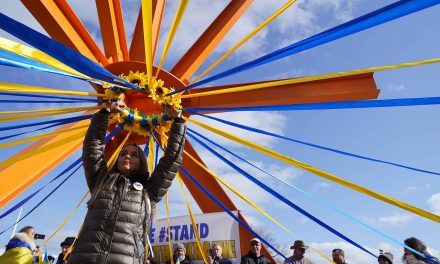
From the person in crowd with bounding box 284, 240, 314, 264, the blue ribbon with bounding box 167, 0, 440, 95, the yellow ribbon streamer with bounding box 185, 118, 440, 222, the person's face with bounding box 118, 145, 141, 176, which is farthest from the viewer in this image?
A: the person in crowd with bounding box 284, 240, 314, 264

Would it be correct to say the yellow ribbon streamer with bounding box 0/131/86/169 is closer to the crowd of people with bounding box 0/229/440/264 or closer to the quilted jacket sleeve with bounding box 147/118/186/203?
the crowd of people with bounding box 0/229/440/264

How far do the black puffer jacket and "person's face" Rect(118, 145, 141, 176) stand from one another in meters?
0.07

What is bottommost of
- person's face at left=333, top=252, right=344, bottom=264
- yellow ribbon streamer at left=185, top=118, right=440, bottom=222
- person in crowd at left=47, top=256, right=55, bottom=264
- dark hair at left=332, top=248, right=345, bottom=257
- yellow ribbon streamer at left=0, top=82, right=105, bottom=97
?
person in crowd at left=47, top=256, right=55, bottom=264

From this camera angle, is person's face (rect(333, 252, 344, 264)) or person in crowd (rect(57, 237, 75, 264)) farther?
person in crowd (rect(57, 237, 75, 264))

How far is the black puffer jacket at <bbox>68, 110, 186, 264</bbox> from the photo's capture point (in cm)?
218

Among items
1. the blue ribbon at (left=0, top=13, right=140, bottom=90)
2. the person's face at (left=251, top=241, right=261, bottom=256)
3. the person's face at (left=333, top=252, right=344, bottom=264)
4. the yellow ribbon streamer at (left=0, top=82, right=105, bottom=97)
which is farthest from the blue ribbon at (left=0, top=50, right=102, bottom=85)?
the person's face at (left=333, top=252, right=344, bottom=264)

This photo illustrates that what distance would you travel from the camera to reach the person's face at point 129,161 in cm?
269

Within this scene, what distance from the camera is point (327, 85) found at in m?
4.82

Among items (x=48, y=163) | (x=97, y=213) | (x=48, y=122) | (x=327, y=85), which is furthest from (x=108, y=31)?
(x=97, y=213)

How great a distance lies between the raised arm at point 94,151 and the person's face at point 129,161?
0.40 feet

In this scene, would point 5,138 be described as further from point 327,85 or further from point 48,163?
point 327,85

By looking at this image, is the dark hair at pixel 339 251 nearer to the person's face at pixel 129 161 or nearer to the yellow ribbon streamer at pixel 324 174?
the yellow ribbon streamer at pixel 324 174

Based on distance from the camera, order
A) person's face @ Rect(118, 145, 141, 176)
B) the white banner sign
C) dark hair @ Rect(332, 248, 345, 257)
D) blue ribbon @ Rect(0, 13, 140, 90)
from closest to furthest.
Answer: blue ribbon @ Rect(0, 13, 140, 90)
person's face @ Rect(118, 145, 141, 176)
dark hair @ Rect(332, 248, 345, 257)
the white banner sign

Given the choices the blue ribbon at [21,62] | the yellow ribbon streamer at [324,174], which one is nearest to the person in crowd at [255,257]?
the yellow ribbon streamer at [324,174]
